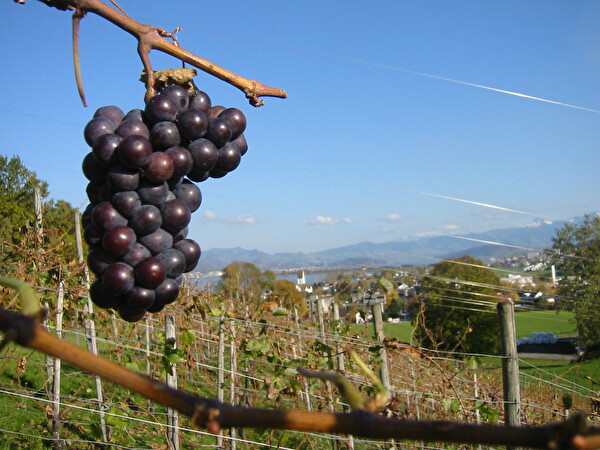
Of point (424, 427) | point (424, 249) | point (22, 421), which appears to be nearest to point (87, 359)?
point (424, 427)

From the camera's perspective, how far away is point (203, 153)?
3.20 feet

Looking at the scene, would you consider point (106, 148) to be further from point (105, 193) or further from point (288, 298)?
point (288, 298)

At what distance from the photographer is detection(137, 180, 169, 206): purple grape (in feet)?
3.02

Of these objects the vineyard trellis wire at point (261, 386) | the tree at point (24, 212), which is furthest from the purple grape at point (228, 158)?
the tree at point (24, 212)

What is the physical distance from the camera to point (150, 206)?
928 millimetres

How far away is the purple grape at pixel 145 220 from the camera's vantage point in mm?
912

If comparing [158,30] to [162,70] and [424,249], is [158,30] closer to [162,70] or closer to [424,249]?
[162,70]

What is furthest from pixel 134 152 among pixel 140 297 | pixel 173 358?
pixel 173 358

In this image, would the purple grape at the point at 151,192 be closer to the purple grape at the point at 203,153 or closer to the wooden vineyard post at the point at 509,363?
the purple grape at the point at 203,153

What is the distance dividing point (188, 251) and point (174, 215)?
0.09 m

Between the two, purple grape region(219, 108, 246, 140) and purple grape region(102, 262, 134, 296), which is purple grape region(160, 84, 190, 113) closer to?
purple grape region(219, 108, 246, 140)

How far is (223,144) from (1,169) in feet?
91.3

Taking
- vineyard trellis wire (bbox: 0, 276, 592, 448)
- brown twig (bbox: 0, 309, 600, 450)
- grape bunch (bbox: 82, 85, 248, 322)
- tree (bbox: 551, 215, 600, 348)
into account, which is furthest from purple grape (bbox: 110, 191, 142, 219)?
tree (bbox: 551, 215, 600, 348)

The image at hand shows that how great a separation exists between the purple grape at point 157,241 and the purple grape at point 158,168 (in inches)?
3.9
